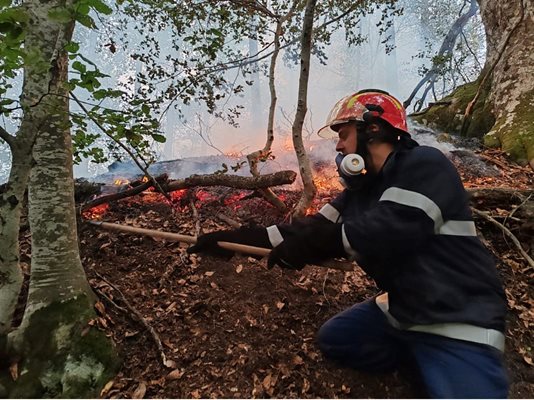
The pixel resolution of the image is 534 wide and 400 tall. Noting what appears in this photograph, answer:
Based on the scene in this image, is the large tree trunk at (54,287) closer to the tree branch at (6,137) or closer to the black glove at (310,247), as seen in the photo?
the tree branch at (6,137)

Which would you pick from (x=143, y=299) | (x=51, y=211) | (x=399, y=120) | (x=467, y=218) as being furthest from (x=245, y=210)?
(x=467, y=218)

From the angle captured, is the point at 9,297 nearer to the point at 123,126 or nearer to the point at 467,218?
the point at 123,126

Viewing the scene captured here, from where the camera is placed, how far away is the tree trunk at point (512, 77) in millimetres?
7797

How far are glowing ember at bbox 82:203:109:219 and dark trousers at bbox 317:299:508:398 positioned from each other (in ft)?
14.0

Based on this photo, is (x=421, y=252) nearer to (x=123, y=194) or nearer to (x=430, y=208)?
(x=430, y=208)

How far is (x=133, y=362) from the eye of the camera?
3.27m

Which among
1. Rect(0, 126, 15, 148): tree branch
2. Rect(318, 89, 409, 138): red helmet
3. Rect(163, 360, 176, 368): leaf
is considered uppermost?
Rect(318, 89, 409, 138): red helmet

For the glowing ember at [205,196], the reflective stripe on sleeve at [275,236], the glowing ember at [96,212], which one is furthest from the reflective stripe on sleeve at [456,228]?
the glowing ember at [96,212]

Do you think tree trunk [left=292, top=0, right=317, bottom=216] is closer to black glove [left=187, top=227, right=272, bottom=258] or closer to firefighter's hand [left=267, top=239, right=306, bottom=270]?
black glove [left=187, top=227, right=272, bottom=258]

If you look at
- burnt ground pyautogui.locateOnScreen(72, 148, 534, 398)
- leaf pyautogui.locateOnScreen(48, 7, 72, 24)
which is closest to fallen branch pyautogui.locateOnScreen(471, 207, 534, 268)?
burnt ground pyautogui.locateOnScreen(72, 148, 534, 398)

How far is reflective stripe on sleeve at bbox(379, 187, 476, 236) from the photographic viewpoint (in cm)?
232

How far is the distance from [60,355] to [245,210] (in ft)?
11.6

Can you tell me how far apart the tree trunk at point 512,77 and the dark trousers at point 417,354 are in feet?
21.1

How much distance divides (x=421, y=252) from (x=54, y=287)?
3.48m
